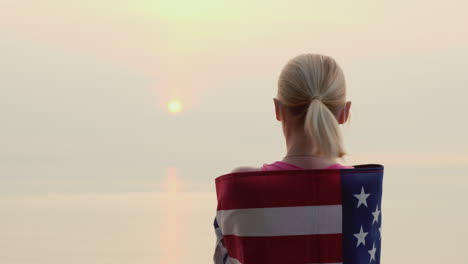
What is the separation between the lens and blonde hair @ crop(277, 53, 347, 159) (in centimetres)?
340

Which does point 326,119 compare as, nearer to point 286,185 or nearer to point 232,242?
point 286,185

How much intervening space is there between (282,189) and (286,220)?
166 mm

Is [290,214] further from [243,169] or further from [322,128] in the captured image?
[322,128]

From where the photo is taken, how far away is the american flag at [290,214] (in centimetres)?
361

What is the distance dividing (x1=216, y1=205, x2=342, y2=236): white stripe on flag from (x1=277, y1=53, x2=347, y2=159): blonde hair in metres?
0.33

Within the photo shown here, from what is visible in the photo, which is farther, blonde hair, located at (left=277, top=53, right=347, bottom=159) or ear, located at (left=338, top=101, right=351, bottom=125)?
ear, located at (left=338, top=101, right=351, bottom=125)

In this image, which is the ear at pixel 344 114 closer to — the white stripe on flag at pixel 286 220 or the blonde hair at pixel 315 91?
the blonde hair at pixel 315 91

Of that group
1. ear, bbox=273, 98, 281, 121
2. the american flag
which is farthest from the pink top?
ear, bbox=273, 98, 281, 121

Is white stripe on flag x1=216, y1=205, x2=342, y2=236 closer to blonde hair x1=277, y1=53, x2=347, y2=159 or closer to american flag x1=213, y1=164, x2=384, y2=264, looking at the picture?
american flag x1=213, y1=164, x2=384, y2=264

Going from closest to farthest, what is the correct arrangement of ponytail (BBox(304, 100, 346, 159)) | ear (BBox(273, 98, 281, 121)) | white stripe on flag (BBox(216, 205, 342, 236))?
ponytail (BBox(304, 100, 346, 159)), ear (BBox(273, 98, 281, 121)), white stripe on flag (BBox(216, 205, 342, 236))

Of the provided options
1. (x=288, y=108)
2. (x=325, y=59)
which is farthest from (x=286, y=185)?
(x=325, y=59)

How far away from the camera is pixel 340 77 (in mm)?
3518

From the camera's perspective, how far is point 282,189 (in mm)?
3609

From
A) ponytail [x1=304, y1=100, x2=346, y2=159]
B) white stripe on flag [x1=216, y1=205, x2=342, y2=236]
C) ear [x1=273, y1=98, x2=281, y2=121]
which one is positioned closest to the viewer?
ponytail [x1=304, y1=100, x2=346, y2=159]
